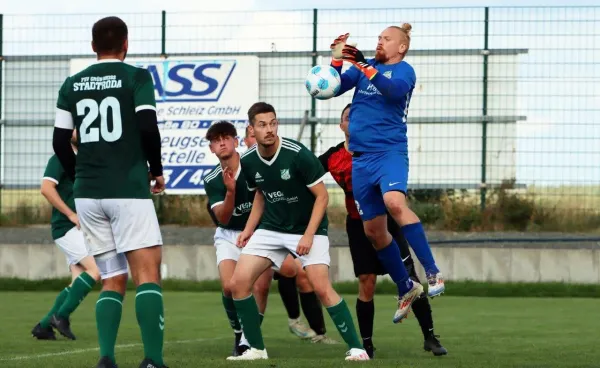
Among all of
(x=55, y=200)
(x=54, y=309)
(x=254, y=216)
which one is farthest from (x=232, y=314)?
(x=55, y=200)

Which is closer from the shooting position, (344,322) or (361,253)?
(344,322)

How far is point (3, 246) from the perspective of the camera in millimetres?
20609

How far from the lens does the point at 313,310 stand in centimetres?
1241

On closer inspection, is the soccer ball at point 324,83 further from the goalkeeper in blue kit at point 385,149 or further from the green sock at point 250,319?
the green sock at point 250,319

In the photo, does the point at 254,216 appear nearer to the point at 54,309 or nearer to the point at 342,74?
the point at 342,74

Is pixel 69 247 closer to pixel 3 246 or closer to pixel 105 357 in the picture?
pixel 105 357

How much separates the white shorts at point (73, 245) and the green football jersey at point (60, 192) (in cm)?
5

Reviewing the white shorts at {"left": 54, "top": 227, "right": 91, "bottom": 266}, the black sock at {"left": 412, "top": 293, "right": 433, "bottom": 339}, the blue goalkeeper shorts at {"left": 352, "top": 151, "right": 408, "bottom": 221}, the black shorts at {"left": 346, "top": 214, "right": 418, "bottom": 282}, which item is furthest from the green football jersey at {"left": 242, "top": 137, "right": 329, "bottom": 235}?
the white shorts at {"left": 54, "top": 227, "right": 91, "bottom": 266}

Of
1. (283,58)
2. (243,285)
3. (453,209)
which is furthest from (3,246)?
(243,285)

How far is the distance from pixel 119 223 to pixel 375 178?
2.67m

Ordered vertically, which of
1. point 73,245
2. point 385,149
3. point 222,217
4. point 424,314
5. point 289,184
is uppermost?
point 385,149

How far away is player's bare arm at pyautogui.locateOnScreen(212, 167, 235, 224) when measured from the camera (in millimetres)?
10789

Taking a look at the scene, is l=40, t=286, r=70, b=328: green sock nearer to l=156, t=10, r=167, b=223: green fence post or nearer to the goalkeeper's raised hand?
the goalkeeper's raised hand

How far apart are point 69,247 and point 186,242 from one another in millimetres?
8583
